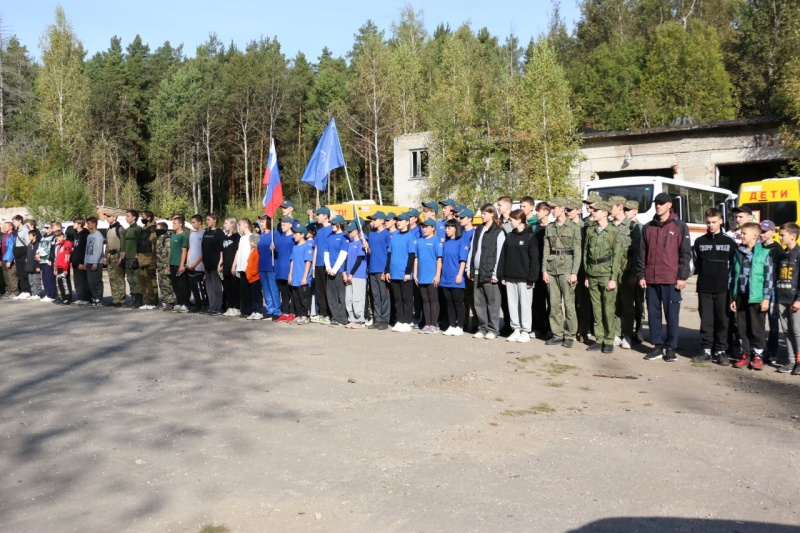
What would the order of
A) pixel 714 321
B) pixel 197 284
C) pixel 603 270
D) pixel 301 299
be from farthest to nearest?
pixel 197 284, pixel 301 299, pixel 603 270, pixel 714 321

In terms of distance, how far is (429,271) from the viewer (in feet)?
44.0

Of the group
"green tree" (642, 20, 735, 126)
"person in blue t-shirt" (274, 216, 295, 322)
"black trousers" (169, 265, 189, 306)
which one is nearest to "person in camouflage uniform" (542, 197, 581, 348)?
"person in blue t-shirt" (274, 216, 295, 322)

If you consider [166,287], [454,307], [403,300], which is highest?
[166,287]

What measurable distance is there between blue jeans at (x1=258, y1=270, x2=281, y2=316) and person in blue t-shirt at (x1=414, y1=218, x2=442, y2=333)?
3.23 m

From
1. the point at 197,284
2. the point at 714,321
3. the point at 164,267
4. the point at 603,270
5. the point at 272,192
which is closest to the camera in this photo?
the point at 714,321

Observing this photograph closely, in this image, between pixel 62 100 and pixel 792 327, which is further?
pixel 62 100

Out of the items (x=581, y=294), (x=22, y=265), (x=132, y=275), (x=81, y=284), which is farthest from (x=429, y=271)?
(x=22, y=265)

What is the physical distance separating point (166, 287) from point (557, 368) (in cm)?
944

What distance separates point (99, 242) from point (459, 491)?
14412mm

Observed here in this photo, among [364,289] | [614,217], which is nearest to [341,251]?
[364,289]

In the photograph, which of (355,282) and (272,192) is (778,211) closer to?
(355,282)

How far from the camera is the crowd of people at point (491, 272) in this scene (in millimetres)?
10977

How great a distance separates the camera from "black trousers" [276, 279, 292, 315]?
1525cm

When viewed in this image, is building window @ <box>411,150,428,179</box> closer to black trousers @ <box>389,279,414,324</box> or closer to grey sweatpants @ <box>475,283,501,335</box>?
black trousers @ <box>389,279,414,324</box>
